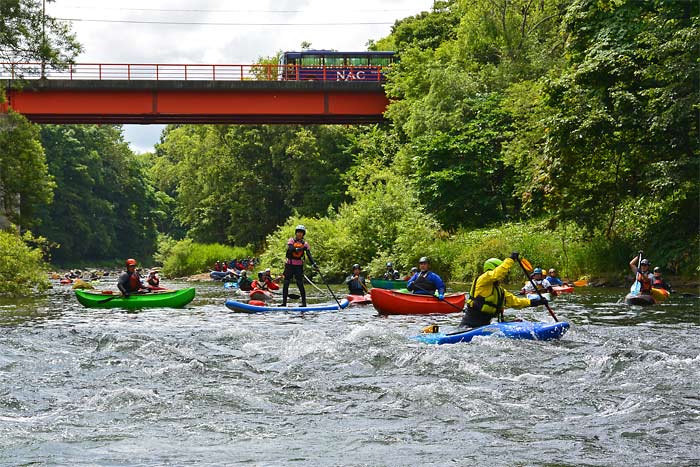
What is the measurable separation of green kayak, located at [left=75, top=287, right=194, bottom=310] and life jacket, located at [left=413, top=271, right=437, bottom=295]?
629 centimetres

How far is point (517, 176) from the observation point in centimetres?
3378

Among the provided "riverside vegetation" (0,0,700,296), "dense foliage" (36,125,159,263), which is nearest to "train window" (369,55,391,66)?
"riverside vegetation" (0,0,700,296)

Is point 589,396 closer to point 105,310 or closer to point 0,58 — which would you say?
point 105,310

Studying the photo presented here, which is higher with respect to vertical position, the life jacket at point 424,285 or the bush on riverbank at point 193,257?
the life jacket at point 424,285

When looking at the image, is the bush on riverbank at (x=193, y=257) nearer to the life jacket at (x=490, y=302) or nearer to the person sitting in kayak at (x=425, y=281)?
the person sitting in kayak at (x=425, y=281)

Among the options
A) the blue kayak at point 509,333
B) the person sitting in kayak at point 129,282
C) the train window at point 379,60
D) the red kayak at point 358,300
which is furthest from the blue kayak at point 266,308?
the train window at point 379,60

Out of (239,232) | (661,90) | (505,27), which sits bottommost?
(239,232)

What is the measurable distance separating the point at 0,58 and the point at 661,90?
19.2m

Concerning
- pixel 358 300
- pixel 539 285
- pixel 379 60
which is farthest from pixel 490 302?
pixel 379 60

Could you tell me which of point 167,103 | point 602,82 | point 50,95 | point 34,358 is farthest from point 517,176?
point 34,358

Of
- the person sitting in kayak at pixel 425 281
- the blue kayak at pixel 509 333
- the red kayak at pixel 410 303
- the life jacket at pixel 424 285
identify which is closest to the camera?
the blue kayak at pixel 509 333

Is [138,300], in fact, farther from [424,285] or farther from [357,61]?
[357,61]

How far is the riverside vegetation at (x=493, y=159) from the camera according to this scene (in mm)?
24312

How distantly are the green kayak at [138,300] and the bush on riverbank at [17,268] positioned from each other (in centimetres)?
504
